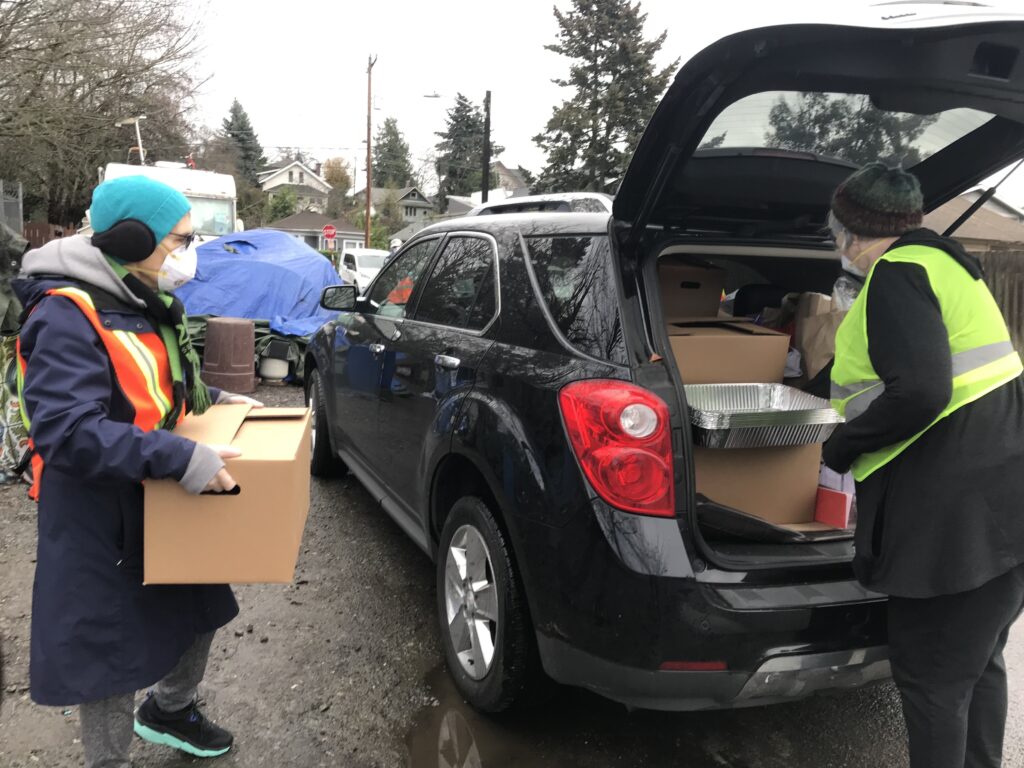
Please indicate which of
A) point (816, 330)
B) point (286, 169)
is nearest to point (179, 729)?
point (816, 330)

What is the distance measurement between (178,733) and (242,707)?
0.35m

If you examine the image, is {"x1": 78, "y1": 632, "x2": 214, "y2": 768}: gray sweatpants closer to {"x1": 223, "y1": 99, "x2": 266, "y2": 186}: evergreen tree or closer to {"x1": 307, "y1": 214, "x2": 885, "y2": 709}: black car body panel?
{"x1": 307, "y1": 214, "x2": 885, "y2": 709}: black car body panel

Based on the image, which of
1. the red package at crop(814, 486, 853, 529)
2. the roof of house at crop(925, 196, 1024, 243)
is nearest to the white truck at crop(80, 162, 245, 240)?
A: the red package at crop(814, 486, 853, 529)

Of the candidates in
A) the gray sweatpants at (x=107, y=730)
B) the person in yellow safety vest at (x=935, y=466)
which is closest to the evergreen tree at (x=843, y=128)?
the person in yellow safety vest at (x=935, y=466)

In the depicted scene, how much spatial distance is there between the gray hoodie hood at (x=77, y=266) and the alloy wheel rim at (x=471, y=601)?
1403 mm

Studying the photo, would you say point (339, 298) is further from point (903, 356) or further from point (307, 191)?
point (307, 191)

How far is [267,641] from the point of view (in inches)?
126

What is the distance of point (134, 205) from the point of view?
1894mm

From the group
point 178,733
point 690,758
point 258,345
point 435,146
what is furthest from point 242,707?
point 435,146

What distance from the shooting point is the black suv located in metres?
1.97

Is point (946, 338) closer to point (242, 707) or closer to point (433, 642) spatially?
point (433, 642)

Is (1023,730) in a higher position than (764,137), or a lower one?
lower

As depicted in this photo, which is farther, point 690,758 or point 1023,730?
point 1023,730

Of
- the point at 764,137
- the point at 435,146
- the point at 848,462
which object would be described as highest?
the point at 435,146
